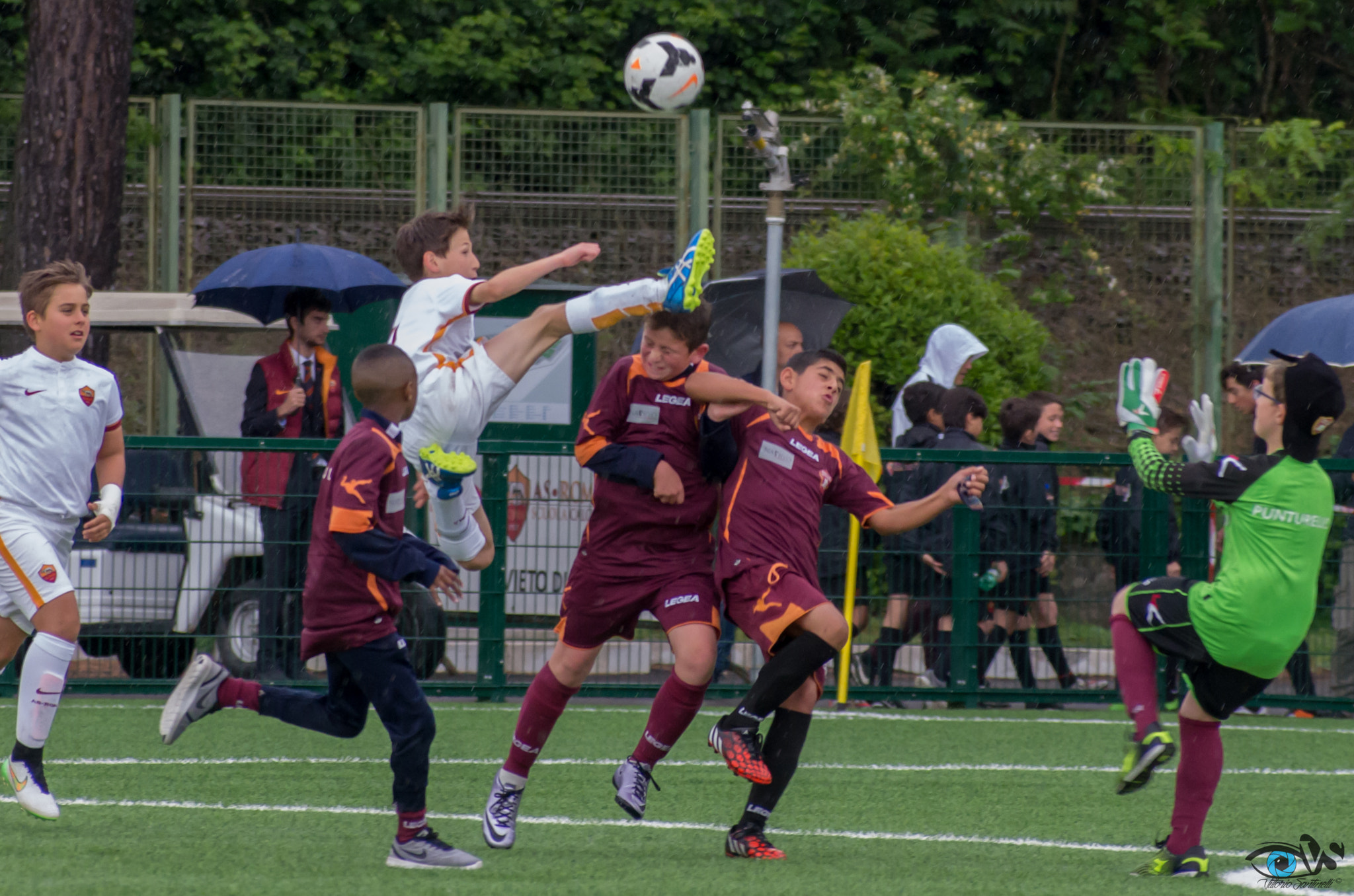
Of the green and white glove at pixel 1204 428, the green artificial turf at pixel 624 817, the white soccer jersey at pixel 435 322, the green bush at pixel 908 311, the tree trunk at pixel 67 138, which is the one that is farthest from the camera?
the green bush at pixel 908 311

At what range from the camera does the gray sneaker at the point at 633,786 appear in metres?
5.64

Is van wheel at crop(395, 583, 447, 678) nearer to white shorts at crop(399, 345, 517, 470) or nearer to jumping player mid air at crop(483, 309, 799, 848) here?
white shorts at crop(399, 345, 517, 470)

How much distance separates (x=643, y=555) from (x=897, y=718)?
3996 mm

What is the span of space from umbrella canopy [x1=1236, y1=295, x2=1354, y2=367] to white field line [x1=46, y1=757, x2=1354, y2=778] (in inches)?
138

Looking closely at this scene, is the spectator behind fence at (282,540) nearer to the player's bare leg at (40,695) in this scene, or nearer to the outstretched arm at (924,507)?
the player's bare leg at (40,695)

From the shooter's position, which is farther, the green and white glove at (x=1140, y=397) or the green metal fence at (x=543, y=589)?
the green metal fence at (x=543, y=589)

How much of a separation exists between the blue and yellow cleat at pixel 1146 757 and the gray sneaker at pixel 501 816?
197 centimetres

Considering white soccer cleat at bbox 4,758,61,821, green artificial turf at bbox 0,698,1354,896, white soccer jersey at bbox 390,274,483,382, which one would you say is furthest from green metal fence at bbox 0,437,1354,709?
white soccer cleat at bbox 4,758,61,821

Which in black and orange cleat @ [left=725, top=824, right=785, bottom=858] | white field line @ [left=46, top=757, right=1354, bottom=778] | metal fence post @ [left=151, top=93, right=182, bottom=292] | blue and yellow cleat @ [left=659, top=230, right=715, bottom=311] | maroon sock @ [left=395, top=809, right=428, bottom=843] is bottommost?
white field line @ [left=46, top=757, right=1354, bottom=778]

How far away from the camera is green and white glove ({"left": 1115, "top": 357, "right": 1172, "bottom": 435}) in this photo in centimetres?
586

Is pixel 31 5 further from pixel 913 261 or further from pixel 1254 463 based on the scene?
pixel 1254 463

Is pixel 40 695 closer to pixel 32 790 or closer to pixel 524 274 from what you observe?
pixel 32 790

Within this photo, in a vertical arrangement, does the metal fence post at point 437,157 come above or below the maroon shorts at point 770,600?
above

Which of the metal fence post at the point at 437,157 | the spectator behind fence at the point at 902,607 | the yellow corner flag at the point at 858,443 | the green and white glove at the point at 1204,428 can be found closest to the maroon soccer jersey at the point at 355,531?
the green and white glove at the point at 1204,428
